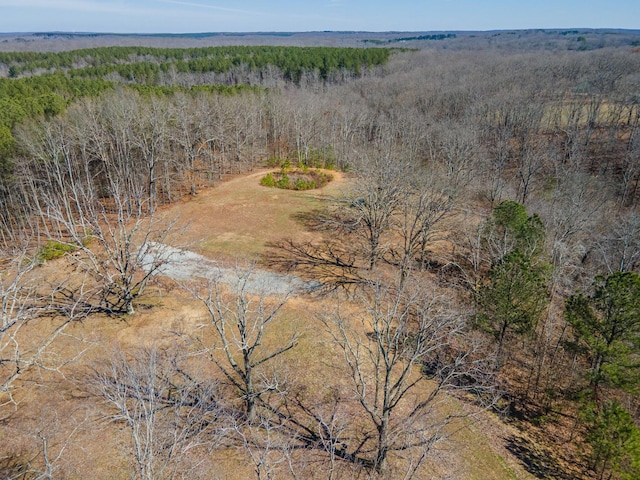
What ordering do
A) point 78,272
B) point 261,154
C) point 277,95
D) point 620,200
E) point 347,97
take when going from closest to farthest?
point 78,272
point 620,200
point 261,154
point 277,95
point 347,97

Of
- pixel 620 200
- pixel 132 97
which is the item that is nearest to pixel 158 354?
pixel 132 97

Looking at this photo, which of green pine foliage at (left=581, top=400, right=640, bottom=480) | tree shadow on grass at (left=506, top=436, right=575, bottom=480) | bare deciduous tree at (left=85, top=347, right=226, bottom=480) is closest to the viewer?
green pine foliage at (left=581, top=400, right=640, bottom=480)

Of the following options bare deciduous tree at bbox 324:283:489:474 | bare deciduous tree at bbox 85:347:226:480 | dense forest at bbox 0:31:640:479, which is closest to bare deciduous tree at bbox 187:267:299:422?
dense forest at bbox 0:31:640:479

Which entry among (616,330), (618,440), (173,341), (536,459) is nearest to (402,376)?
(618,440)

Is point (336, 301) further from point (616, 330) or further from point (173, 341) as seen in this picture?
point (616, 330)

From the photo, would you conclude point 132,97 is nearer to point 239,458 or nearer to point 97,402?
point 97,402

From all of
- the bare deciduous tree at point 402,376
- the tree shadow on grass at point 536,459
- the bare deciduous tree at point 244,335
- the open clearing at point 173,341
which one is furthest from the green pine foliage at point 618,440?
the bare deciduous tree at point 244,335

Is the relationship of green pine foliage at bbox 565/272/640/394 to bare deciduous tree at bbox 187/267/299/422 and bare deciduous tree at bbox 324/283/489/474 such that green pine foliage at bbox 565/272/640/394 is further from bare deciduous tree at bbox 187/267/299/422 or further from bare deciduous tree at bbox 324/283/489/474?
bare deciduous tree at bbox 187/267/299/422

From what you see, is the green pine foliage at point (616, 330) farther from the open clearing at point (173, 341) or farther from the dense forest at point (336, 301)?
the open clearing at point (173, 341)
